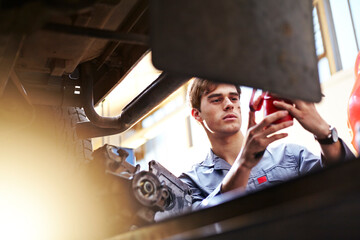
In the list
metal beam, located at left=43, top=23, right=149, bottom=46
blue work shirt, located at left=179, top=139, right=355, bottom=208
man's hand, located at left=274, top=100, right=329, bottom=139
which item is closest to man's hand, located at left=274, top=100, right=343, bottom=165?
man's hand, located at left=274, top=100, right=329, bottom=139

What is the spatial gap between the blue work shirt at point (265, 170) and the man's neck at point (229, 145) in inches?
1.4

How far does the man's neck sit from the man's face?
61mm

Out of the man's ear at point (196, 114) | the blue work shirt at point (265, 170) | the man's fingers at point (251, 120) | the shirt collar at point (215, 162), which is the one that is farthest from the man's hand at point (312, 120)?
the man's ear at point (196, 114)

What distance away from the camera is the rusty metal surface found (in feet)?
3.08

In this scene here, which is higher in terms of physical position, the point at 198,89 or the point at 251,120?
the point at 198,89

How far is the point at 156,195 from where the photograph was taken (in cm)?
149

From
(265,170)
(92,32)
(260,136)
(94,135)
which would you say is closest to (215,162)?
(265,170)

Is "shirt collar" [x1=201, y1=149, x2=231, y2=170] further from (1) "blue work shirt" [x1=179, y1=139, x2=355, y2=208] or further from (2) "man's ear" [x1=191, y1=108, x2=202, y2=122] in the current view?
(2) "man's ear" [x1=191, y1=108, x2=202, y2=122]

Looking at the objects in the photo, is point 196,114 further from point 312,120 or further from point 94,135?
point 312,120

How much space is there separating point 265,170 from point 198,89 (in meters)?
0.59

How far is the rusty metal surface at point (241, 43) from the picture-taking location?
94 cm

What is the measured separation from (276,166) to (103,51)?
41.0 inches

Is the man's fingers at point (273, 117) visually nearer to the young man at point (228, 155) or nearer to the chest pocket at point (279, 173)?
the young man at point (228, 155)

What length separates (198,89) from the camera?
7.73ft
